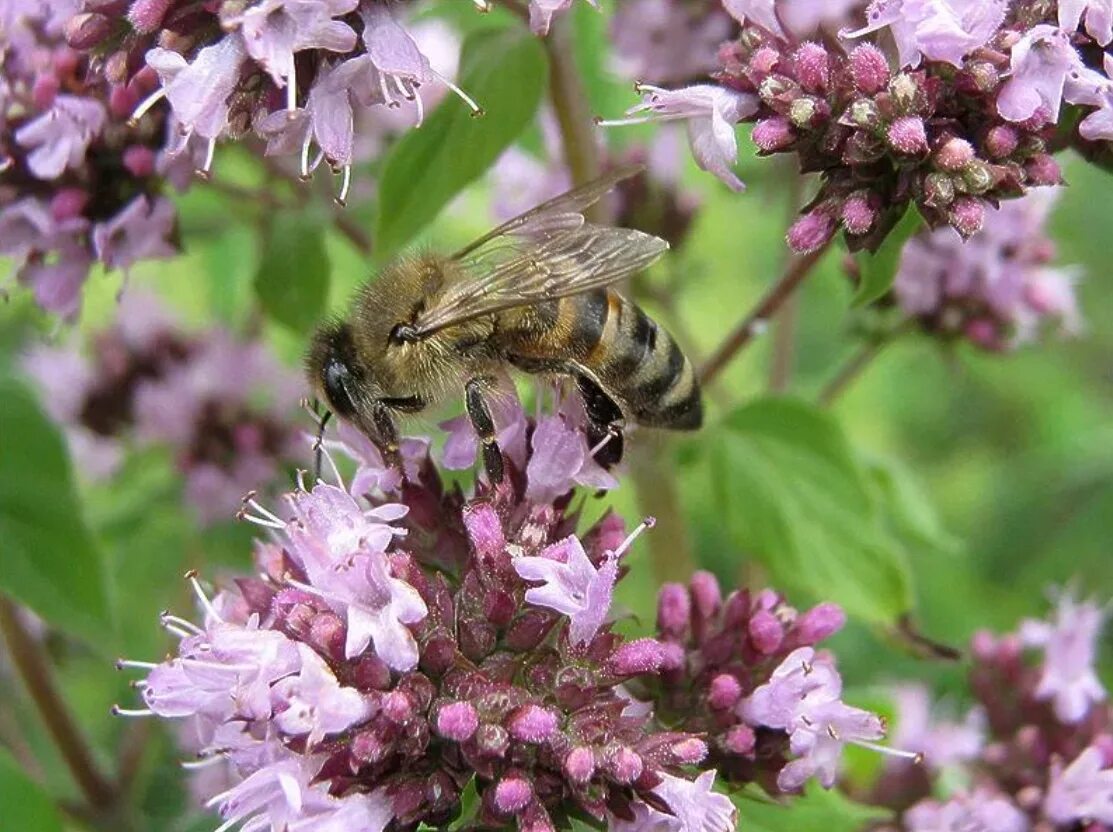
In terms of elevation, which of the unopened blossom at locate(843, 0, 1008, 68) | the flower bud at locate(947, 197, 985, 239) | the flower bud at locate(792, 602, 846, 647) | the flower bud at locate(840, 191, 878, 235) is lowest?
the flower bud at locate(792, 602, 846, 647)

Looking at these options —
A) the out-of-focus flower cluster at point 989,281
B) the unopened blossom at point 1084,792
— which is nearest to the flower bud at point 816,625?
the unopened blossom at point 1084,792

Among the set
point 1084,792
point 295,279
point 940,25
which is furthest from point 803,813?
point 295,279

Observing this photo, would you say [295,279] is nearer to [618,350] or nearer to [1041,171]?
[618,350]

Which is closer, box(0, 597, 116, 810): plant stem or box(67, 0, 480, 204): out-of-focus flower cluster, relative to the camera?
box(67, 0, 480, 204): out-of-focus flower cluster

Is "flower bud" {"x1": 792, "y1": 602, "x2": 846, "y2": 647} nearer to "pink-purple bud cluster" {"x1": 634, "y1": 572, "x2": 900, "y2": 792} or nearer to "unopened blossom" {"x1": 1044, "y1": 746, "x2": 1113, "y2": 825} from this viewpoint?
"pink-purple bud cluster" {"x1": 634, "y1": 572, "x2": 900, "y2": 792}

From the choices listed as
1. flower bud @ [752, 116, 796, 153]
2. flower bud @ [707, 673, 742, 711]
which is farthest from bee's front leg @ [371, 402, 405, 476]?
flower bud @ [752, 116, 796, 153]

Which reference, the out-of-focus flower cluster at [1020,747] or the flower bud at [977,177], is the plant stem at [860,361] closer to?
the out-of-focus flower cluster at [1020,747]
